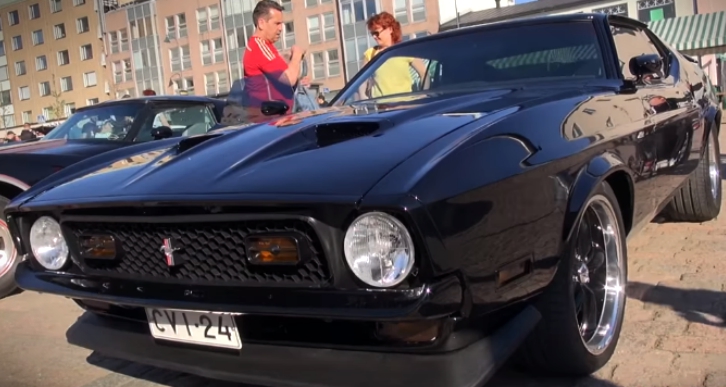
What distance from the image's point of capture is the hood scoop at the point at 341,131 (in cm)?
234

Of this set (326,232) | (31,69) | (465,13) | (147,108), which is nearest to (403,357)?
(326,232)

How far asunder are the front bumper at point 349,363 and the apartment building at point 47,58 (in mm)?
57531

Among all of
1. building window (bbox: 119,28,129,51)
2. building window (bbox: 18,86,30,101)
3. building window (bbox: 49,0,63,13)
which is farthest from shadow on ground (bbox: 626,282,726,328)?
building window (bbox: 18,86,30,101)

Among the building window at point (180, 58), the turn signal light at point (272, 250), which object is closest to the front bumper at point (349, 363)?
the turn signal light at point (272, 250)

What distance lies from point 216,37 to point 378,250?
5028 cm

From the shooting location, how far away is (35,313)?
13.6 ft

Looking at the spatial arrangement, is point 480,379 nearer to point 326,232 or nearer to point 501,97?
point 326,232

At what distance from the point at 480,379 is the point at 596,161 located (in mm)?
1035

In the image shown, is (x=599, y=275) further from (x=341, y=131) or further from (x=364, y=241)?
(x=364, y=241)

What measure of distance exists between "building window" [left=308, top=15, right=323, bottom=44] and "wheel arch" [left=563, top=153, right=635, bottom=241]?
1726 inches

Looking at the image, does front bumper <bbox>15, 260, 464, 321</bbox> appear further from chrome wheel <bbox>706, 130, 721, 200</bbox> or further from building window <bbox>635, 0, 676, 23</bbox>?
building window <bbox>635, 0, 676, 23</bbox>

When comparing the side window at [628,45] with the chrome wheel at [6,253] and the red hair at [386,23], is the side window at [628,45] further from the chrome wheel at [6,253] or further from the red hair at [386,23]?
the chrome wheel at [6,253]

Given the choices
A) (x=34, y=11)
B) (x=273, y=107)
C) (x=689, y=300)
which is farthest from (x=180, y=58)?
(x=689, y=300)

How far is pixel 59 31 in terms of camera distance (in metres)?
58.3
